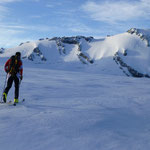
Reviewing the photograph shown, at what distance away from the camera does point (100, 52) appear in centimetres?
7894

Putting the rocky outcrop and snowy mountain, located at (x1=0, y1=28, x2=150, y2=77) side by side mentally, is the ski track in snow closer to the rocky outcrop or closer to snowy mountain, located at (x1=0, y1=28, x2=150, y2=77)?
snowy mountain, located at (x1=0, y1=28, x2=150, y2=77)

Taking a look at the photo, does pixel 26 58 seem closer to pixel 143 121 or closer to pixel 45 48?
pixel 45 48

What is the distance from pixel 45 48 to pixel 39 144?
79711mm

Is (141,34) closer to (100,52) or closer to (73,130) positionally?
(100,52)

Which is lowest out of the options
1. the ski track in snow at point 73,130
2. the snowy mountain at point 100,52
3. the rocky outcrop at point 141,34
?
the ski track in snow at point 73,130

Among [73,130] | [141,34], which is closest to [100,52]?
[141,34]

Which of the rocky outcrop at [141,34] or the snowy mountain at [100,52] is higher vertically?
the rocky outcrop at [141,34]

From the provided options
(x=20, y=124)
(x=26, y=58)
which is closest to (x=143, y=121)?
(x=20, y=124)

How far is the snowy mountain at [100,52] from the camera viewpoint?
2672 inches

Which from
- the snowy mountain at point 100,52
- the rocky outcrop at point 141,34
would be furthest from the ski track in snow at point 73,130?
the rocky outcrop at point 141,34

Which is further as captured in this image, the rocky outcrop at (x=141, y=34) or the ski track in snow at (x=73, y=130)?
the rocky outcrop at (x=141, y=34)

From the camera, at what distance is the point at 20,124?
178 inches

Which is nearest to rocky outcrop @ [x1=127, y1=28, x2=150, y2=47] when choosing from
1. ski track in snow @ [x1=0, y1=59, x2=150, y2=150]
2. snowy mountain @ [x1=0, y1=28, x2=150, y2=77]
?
snowy mountain @ [x1=0, y1=28, x2=150, y2=77]

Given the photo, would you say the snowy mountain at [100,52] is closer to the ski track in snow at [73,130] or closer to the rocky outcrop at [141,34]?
the rocky outcrop at [141,34]
